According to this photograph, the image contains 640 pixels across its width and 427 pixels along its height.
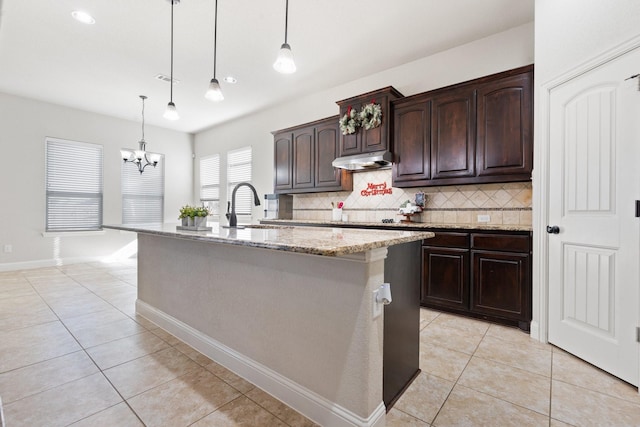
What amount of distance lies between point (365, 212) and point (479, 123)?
1909mm

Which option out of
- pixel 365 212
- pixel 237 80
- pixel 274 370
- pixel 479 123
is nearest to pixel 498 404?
pixel 274 370

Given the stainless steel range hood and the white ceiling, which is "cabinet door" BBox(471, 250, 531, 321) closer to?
the stainless steel range hood

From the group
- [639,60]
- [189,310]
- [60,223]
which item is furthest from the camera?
[60,223]

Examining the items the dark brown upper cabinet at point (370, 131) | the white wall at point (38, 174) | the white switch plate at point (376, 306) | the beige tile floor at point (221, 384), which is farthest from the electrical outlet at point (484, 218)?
the white wall at point (38, 174)

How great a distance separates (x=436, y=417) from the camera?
154cm

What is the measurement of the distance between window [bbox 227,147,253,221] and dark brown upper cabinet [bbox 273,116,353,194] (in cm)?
120

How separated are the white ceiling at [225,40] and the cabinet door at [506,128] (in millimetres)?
801

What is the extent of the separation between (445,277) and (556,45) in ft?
7.39

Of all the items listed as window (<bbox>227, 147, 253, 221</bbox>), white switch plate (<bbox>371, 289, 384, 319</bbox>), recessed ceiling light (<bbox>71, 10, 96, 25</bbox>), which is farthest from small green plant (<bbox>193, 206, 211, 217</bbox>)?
window (<bbox>227, 147, 253, 221</bbox>)

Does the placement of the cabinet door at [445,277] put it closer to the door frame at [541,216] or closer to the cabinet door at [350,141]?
the door frame at [541,216]

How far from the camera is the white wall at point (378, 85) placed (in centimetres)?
331

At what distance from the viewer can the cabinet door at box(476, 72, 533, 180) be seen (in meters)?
2.82

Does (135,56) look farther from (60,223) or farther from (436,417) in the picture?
(436,417)

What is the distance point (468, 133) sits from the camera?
317 cm
